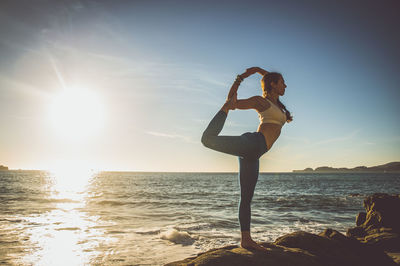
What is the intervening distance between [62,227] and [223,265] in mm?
10501

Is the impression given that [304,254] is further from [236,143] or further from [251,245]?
[236,143]

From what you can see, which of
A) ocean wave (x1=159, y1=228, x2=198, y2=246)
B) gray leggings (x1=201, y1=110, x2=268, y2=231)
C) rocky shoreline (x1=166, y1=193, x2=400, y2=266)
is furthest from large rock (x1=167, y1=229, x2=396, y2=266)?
ocean wave (x1=159, y1=228, x2=198, y2=246)

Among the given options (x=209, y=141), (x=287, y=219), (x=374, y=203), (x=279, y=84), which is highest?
(x=279, y=84)

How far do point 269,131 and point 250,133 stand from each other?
0.28 meters

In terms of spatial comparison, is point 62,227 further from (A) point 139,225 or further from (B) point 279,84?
(B) point 279,84

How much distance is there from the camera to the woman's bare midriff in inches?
130

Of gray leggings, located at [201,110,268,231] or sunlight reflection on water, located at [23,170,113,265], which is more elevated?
gray leggings, located at [201,110,268,231]

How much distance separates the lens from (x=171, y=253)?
7945 mm

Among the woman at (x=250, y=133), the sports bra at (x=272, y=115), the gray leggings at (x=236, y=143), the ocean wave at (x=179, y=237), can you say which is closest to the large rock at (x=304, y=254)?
the woman at (x=250, y=133)

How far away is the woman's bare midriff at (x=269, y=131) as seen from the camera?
10.8ft

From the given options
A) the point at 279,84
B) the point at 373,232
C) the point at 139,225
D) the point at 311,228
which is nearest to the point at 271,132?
the point at 279,84

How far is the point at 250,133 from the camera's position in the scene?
324 centimetres

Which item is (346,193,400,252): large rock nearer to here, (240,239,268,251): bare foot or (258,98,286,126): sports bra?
(240,239,268,251): bare foot

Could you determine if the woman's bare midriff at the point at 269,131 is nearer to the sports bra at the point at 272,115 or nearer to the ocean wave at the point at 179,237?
the sports bra at the point at 272,115
